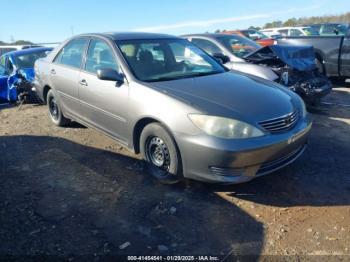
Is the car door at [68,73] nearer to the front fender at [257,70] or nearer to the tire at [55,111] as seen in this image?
the tire at [55,111]

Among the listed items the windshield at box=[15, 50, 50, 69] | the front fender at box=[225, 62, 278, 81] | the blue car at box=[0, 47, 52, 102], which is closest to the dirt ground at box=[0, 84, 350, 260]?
the front fender at box=[225, 62, 278, 81]

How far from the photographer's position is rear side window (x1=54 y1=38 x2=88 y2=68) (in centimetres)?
528

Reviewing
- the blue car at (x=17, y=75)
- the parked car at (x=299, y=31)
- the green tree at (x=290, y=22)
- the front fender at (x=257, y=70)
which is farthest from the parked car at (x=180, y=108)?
the green tree at (x=290, y=22)

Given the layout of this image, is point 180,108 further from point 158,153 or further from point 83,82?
point 83,82

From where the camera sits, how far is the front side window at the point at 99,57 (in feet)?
15.1

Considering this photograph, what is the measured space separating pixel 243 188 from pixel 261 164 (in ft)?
1.66

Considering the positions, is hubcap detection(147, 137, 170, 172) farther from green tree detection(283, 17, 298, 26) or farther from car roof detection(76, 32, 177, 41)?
green tree detection(283, 17, 298, 26)

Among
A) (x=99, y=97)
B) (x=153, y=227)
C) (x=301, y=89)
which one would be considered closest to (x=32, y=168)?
(x=99, y=97)

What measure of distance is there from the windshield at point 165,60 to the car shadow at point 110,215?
121 centimetres

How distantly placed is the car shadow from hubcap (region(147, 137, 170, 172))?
0.85ft

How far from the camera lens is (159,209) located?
11.8ft

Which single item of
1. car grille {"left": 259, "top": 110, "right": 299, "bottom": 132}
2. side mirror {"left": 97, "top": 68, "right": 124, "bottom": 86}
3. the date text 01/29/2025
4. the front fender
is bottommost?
the date text 01/29/2025

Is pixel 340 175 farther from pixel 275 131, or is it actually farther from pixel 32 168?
pixel 32 168

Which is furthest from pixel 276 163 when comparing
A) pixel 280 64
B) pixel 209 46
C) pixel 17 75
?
pixel 17 75
